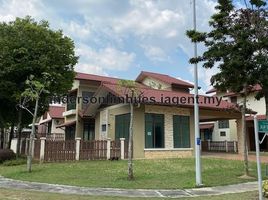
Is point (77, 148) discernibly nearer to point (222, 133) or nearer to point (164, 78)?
point (164, 78)

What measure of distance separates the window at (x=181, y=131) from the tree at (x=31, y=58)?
27.4 ft

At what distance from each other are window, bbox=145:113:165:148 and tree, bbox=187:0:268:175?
37.3 feet

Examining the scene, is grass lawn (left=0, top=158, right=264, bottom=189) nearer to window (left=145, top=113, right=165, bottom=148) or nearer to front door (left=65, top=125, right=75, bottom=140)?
window (left=145, top=113, right=165, bottom=148)

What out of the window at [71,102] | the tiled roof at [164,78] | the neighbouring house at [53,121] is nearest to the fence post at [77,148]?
the window at [71,102]

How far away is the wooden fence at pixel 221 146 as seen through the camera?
35812mm

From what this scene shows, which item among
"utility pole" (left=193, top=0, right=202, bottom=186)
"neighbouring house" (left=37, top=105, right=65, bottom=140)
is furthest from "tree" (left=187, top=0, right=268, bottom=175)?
"neighbouring house" (left=37, top=105, right=65, bottom=140)

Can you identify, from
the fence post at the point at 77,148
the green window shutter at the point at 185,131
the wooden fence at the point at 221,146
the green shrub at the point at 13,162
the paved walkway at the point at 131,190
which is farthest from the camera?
the wooden fence at the point at 221,146

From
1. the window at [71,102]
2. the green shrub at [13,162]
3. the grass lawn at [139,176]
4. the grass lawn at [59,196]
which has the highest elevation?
the window at [71,102]

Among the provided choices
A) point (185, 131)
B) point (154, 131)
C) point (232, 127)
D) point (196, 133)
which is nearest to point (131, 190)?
point (196, 133)

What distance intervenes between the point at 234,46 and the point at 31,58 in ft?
51.3

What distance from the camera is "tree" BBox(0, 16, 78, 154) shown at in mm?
23469

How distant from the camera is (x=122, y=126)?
2666 centimetres

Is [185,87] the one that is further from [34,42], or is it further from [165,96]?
[34,42]

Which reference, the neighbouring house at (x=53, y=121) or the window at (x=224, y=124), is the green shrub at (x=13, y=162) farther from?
the window at (x=224, y=124)
